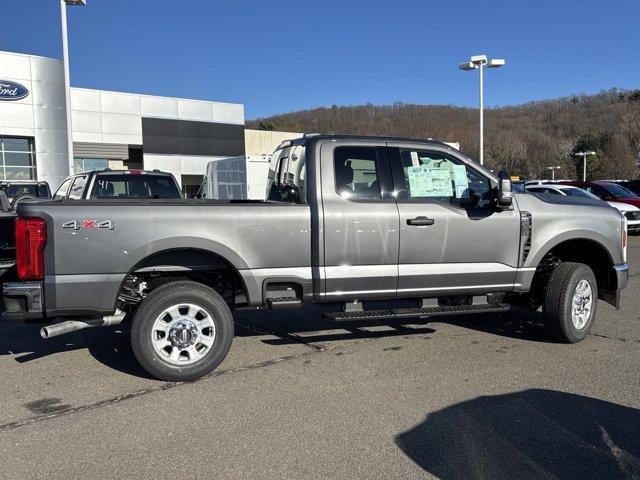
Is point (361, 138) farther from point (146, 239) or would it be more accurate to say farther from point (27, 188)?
point (27, 188)

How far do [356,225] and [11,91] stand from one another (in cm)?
2598

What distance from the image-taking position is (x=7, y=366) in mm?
5457

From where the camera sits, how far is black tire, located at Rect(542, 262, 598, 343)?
19.3 feet

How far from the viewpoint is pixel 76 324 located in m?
4.77

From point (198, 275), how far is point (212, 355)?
88 cm

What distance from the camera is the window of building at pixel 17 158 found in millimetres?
26734

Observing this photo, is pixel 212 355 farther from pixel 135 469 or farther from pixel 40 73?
pixel 40 73

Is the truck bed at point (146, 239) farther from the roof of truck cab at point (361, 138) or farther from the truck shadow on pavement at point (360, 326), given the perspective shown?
the truck shadow on pavement at point (360, 326)

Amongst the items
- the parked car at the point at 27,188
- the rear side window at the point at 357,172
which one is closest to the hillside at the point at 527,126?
the parked car at the point at 27,188

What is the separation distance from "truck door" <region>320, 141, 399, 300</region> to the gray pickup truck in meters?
0.01

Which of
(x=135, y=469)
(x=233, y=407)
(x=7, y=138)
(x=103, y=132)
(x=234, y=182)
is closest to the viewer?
(x=135, y=469)

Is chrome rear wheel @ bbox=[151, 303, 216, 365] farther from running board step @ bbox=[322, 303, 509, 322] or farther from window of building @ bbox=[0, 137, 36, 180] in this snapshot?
window of building @ bbox=[0, 137, 36, 180]

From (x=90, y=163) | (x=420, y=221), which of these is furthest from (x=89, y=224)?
(x=90, y=163)

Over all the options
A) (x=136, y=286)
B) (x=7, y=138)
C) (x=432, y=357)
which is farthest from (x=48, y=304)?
(x=7, y=138)
